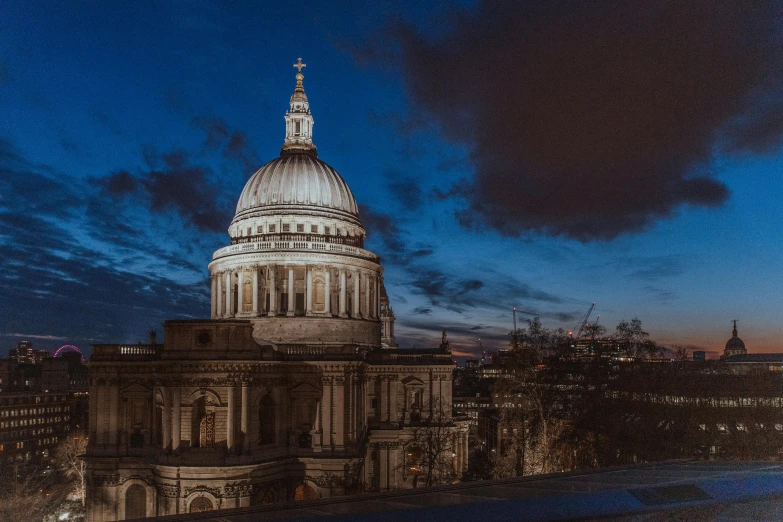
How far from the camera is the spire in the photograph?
7555 cm

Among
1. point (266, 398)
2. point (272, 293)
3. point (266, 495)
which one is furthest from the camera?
point (272, 293)

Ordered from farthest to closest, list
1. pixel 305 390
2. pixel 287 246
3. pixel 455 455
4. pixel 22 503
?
1. pixel 455 455
2. pixel 287 246
3. pixel 22 503
4. pixel 305 390

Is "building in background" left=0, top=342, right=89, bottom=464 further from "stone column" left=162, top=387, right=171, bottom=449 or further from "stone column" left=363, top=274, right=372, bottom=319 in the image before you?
"stone column" left=162, top=387, right=171, bottom=449

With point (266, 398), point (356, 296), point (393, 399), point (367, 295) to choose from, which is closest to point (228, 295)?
point (356, 296)

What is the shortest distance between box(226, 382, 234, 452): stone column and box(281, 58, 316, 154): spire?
1432 inches

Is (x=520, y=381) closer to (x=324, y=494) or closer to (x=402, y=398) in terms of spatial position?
(x=402, y=398)

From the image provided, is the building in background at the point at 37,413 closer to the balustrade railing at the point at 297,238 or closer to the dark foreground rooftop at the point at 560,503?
the balustrade railing at the point at 297,238

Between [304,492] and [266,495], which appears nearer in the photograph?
[266,495]

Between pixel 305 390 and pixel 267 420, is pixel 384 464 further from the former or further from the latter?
pixel 267 420

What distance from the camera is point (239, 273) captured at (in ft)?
213

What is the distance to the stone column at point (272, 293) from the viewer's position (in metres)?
62.5

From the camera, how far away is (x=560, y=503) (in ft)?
27.8

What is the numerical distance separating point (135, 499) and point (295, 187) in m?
34.3

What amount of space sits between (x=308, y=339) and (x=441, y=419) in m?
14.4
